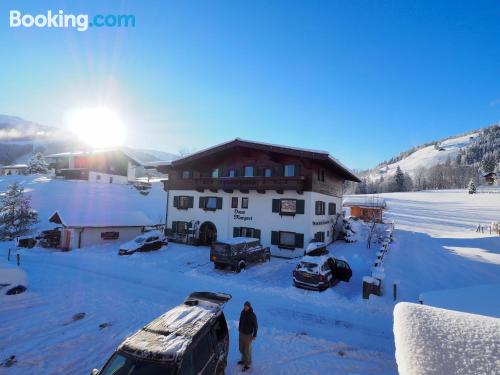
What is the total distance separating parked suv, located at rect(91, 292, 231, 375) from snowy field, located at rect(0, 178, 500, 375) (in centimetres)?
175

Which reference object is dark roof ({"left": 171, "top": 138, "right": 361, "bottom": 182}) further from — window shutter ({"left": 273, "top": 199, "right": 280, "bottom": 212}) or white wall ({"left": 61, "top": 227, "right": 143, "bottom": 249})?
white wall ({"left": 61, "top": 227, "right": 143, "bottom": 249})

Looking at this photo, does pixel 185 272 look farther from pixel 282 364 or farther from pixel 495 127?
pixel 495 127

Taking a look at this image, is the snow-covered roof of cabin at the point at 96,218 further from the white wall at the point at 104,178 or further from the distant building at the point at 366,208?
the distant building at the point at 366,208

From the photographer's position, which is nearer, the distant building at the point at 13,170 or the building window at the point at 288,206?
A: the building window at the point at 288,206

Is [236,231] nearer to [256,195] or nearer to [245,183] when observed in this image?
[256,195]

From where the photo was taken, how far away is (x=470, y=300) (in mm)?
9875

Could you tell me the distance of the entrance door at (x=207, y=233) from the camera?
1143 inches

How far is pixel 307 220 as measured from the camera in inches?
943

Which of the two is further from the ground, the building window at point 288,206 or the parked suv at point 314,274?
the building window at point 288,206

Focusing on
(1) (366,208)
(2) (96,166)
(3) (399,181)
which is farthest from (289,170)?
(3) (399,181)

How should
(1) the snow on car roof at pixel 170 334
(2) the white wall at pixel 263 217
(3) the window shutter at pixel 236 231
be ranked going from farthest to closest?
(3) the window shutter at pixel 236 231 < (2) the white wall at pixel 263 217 < (1) the snow on car roof at pixel 170 334

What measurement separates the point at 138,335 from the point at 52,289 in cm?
1238

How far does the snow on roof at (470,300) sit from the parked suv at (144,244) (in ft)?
70.5

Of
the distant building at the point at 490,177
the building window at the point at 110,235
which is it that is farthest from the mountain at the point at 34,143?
the distant building at the point at 490,177
